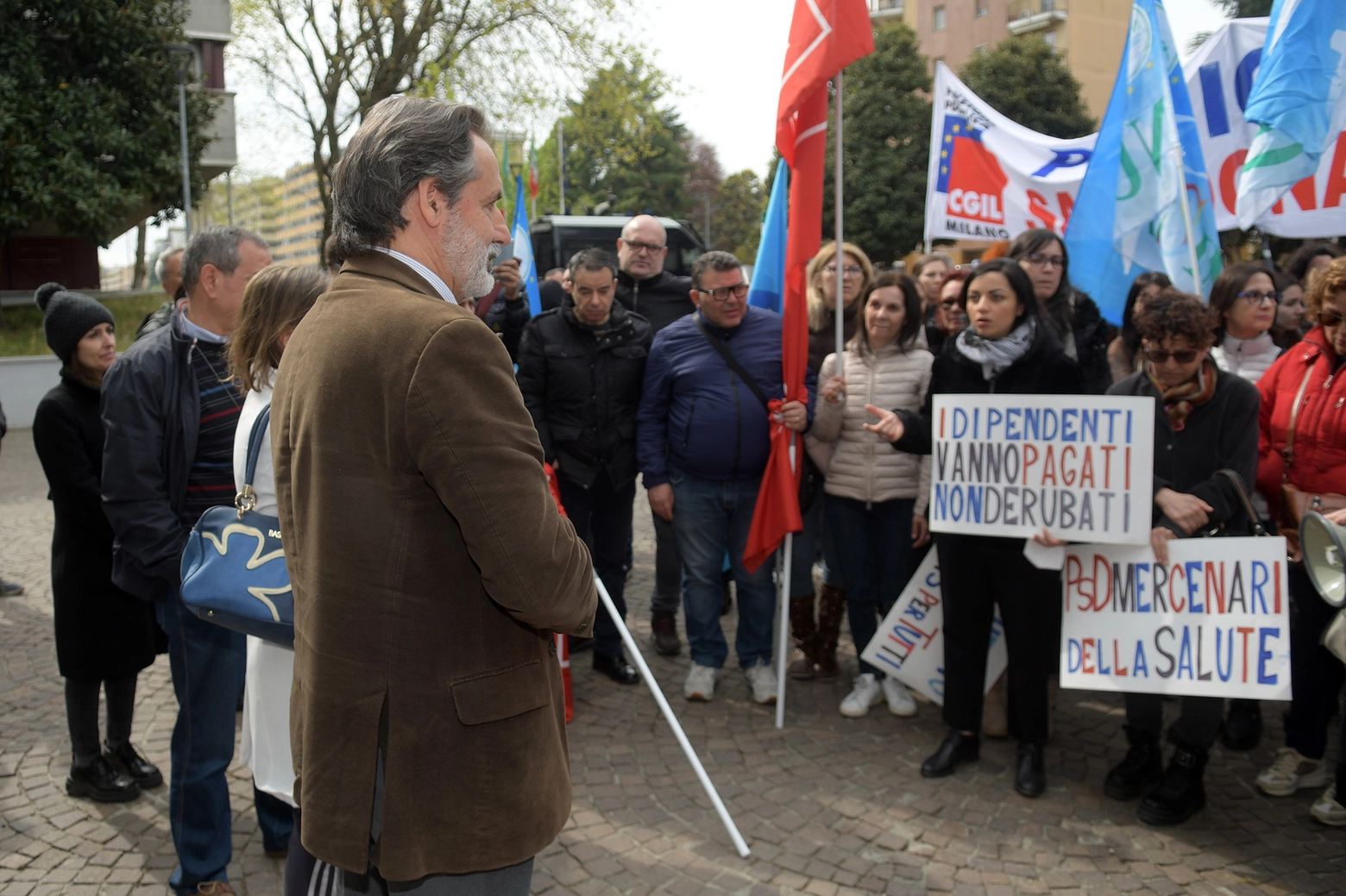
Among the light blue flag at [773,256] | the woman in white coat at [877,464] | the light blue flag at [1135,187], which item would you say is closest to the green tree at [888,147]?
the light blue flag at [1135,187]

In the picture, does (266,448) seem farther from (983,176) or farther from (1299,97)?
(983,176)

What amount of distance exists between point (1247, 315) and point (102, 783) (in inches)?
209

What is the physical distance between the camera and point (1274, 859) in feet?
11.2

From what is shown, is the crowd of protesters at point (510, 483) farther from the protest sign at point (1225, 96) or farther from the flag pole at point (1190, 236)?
the protest sign at point (1225, 96)

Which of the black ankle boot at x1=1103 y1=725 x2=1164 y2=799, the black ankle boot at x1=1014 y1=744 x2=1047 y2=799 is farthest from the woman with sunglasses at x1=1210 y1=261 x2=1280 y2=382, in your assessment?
the black ankle boot at x1=1014 y1=744 x2=1047 y2=799

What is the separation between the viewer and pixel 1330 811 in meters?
3.62

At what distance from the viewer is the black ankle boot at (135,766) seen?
12.9ft

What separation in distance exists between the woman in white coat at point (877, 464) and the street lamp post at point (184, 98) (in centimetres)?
1686

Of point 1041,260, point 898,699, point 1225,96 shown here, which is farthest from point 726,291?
point 1225,96

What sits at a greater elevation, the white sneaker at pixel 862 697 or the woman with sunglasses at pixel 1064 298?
the woman with sunglasses at pixel 1064 298

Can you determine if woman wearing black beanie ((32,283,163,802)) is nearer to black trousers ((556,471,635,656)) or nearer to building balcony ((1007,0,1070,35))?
black trousers ((556,471,635,656))

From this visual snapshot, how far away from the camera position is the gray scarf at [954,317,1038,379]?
3.92 meters

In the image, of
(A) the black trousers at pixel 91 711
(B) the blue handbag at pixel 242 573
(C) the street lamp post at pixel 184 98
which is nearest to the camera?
(B) the blue handbag at pixel 242 573

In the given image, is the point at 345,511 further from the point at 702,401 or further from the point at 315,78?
the point at 315,78
